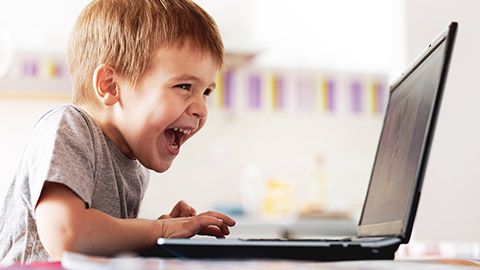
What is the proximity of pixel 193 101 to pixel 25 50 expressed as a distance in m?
2.62

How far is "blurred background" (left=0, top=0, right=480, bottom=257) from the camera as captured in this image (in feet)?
10.7

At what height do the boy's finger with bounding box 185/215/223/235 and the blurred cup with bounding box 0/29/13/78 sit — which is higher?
the blurred cup with bounding box 0/29/13/78

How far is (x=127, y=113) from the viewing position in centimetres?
97

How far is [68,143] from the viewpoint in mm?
756

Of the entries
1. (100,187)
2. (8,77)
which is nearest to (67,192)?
(100,187)

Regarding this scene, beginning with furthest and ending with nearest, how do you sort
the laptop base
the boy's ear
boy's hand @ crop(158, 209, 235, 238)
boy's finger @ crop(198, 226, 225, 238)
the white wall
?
the white wall
the boy's ear
boy's finger @ crop(198, 226, 225, 238)
boy's hand @ crop(158, 209, 235, 238)
the laptop base

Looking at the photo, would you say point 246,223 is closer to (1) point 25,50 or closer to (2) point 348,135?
(2) point 348,135

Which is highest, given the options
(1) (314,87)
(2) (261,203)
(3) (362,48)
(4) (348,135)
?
(3) (362,48)

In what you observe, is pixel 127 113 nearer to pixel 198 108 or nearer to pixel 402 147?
pixel 198 108

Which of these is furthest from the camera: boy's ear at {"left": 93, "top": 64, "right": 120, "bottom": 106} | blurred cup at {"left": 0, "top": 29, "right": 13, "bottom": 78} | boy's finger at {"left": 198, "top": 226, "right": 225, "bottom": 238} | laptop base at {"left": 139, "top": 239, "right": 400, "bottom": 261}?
blurred cup at {"left": 0, "top": 29, "right": 13, "bottom": 78}

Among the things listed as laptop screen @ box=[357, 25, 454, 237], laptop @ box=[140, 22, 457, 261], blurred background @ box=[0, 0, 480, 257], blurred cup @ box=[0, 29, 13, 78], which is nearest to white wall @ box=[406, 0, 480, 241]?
laptop screen @ box=[357, 25, 454, 237]

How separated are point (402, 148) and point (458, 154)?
853 mm

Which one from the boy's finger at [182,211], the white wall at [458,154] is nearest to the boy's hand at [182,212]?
the boy's finger at [182,211]

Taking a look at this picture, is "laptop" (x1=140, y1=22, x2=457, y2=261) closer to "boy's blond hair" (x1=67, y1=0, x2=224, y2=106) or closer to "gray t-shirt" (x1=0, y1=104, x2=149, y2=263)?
"gray t-shirt" (x1=0, y1=104, x2=149, y2=263)
